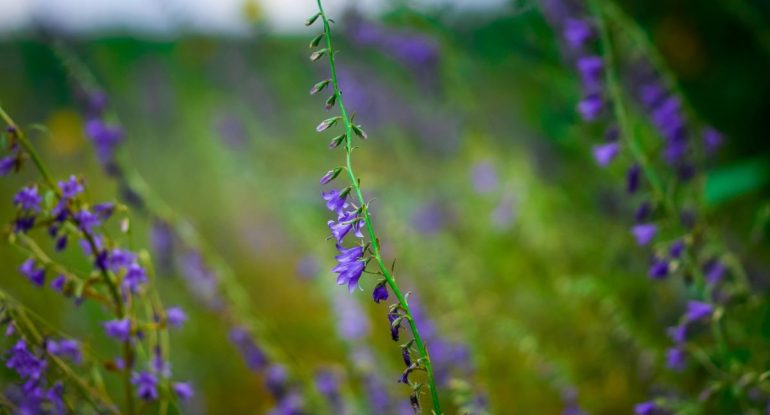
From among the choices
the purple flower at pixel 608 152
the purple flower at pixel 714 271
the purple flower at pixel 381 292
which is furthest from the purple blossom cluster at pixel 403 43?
the purple flower at pixel 381 292

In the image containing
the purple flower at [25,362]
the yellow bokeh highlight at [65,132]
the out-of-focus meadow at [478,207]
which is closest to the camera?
the purple flower at [25,362]

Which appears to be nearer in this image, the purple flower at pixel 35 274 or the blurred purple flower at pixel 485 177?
the purple flower at pixel 35 274

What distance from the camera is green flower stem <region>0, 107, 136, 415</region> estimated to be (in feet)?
4.09

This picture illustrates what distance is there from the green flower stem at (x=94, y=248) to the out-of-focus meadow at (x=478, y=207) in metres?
0.34

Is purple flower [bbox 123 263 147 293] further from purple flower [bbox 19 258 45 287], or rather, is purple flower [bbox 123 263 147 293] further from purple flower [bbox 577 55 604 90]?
purple flower [bbox 577 55 604 90]

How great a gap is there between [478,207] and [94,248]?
9.10 ft

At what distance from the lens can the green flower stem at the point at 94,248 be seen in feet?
4.09

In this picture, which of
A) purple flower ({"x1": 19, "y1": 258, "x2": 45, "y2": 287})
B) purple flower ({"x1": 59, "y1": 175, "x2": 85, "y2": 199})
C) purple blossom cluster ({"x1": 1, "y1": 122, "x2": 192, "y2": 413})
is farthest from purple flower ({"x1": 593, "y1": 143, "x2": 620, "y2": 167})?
purple flower ({"x1": 19, "y1": 258, "x2": 45, "y2": 287})

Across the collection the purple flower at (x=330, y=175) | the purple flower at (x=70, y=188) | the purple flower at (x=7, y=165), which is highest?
the purple flower at (x=7, y=165)

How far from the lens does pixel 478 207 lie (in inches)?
151

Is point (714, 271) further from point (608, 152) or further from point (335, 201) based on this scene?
point (335, 201)

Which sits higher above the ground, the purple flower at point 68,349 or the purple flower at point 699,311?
the purple flower at point 68,349

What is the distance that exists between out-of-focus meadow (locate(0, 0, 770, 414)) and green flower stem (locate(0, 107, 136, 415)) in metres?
0.34

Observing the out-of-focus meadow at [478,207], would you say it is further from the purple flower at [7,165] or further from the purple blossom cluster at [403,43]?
the purple flower at [7,165]
